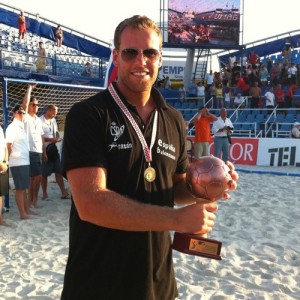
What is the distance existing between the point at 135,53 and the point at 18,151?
15.5 feet

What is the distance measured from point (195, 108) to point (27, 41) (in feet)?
25.8

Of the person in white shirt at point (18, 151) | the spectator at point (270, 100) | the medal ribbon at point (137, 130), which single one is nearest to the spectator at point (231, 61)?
the spectator at point (270, 100)

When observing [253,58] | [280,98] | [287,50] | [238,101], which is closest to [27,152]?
[238,101]

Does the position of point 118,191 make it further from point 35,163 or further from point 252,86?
point 252,86

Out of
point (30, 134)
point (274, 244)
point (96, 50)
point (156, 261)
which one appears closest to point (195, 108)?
point (96, 50)

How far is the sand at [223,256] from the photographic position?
3807mm

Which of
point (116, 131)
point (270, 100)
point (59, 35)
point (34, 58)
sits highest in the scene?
point (59, 35)

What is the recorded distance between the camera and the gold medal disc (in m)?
1.61

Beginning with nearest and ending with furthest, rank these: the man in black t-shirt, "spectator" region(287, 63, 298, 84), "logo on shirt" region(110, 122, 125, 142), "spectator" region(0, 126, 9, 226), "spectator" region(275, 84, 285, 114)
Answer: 1. the man in black t-shirt
2. "logo on shirt" region(110, 122, 125, 142)
3. "spectator" region(0, 126, 9, 226)
4. "spectator" region(275, 84, 285, 114)
5. "spectator" region(287, 63, 298, 84)

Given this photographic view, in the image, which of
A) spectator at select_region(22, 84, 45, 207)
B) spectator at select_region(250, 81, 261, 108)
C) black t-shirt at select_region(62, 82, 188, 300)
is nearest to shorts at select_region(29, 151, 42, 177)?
spectator at select_region(22, 84, 45, 207)

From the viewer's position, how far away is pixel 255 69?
20.2m

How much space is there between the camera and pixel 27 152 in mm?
6121

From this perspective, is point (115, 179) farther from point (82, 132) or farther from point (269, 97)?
point (269, 97)

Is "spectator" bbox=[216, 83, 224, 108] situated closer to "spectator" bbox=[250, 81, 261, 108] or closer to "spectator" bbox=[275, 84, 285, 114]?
"spectator" bbox=[250, 81, 261, 108]
